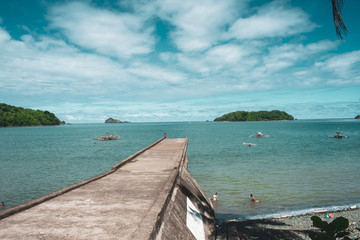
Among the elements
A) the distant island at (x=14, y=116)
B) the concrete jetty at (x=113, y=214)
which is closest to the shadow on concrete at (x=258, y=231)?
the concrete jetty at (x=113, y=214)

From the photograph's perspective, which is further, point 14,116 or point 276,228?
point 14,116

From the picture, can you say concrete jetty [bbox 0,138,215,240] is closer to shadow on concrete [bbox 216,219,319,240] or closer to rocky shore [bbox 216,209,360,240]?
shadow on concrete [bbox 216,219,319,240]

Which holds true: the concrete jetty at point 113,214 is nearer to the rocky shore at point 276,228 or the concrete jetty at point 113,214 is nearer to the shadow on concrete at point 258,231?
the shadow on concrete at point 258,231

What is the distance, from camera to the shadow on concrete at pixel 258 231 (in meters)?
9.05

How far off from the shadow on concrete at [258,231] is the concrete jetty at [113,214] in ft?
2.15

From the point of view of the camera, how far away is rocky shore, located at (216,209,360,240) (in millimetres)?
9109

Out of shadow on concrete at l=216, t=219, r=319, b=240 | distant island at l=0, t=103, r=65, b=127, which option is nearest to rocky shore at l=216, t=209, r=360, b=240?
shadow on concrete at l=216, t=219, r=319, b=240

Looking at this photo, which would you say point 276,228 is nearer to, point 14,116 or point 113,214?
point 113,214

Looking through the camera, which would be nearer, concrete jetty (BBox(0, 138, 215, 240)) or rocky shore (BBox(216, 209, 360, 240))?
concrete jetty (BBox(0, 138, 215, 240))

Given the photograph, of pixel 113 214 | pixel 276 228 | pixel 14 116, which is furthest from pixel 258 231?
pixel 14 116

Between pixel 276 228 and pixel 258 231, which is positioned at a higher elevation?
pixel 258 231

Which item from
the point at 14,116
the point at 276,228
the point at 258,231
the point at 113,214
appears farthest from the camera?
the point at 14,116

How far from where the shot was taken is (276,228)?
10070 mm

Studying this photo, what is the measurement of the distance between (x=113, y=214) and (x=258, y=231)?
6.46 m
